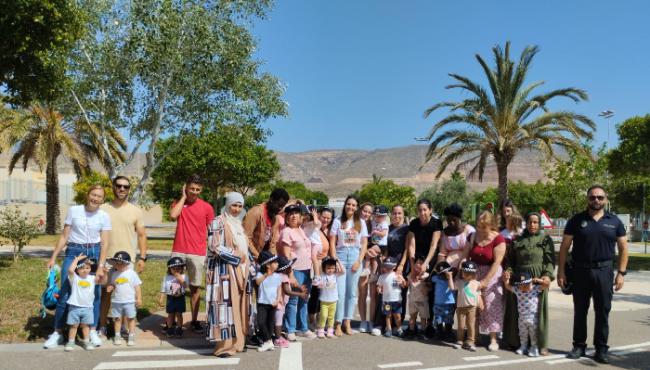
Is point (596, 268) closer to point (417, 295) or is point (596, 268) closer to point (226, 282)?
point (417, 295)

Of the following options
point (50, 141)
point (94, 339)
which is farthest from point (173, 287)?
point (50, 141)

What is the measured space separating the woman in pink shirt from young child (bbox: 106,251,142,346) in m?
1.83

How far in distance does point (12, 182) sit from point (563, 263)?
43293 millimetres

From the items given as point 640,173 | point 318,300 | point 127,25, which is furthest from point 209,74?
point 640,173

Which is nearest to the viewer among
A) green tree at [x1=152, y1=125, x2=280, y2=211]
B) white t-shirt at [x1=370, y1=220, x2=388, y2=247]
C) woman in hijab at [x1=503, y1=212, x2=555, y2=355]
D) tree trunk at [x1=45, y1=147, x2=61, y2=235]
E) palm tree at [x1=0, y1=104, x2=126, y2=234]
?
woman in hijab at [x1=503, y1=212, x2=555, y2=355]

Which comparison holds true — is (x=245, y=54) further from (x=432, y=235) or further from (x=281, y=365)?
(x=281, y=365)

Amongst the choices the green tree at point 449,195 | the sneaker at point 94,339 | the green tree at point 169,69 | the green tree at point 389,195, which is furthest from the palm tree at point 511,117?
the green tree at point 389,195

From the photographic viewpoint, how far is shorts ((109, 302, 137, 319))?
6648 mm

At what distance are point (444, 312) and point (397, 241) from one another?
45.9 inches

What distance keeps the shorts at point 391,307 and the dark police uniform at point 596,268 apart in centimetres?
220

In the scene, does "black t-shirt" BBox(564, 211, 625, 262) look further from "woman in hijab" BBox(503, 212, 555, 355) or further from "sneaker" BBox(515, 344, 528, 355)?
"sneaker" BBox(515, 344, 528, 355)

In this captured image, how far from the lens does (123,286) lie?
668cm

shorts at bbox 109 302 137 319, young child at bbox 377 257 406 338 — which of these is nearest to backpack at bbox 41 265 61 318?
shorts at bbox 109 302 137 319

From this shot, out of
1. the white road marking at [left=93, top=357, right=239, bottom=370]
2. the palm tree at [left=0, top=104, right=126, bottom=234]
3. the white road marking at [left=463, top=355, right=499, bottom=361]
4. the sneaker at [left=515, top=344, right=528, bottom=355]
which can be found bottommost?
the white road marking at [left=93, top=357, right=239, bottom=370]
